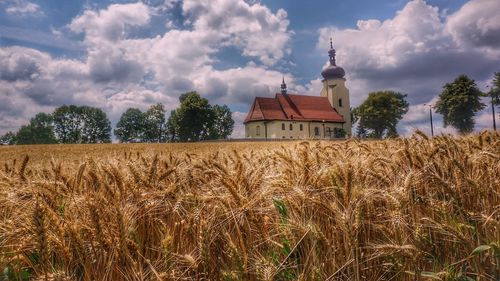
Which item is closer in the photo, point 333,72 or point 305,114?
point 305,114

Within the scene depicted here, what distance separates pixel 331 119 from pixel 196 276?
79.5 meters

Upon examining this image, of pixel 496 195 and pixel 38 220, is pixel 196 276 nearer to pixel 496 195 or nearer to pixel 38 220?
pixel 38 220

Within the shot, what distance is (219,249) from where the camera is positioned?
1.99 m

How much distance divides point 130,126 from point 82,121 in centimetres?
1518

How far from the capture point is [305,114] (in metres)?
76.3

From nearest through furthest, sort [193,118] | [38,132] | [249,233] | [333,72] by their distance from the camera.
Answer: [249,233]
[193,118]
[333,72]
[38,132]

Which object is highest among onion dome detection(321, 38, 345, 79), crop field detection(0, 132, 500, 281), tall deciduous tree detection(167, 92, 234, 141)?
→ onion dome detection(321, 38, 345, 79)

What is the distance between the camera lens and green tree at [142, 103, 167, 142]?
92875 mm

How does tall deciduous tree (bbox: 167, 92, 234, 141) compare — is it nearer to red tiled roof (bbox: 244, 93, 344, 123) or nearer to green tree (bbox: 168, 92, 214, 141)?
green tree (bbox: 168, 92, 214, 141)

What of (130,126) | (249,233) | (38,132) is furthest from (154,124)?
(249,233)

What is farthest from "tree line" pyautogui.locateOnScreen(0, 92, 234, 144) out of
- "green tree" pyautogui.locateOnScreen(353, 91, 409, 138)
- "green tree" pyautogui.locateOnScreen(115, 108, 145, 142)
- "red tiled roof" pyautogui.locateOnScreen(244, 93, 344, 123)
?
"green tree" pyautogui.locateOnScreen(353, 91, 409, 138)

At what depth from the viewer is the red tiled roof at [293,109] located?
240ft

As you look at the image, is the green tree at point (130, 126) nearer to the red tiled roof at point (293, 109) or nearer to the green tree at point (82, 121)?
the green tree at point (82, 121)

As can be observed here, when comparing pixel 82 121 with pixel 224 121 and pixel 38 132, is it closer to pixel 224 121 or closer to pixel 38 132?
pixel 38 132
